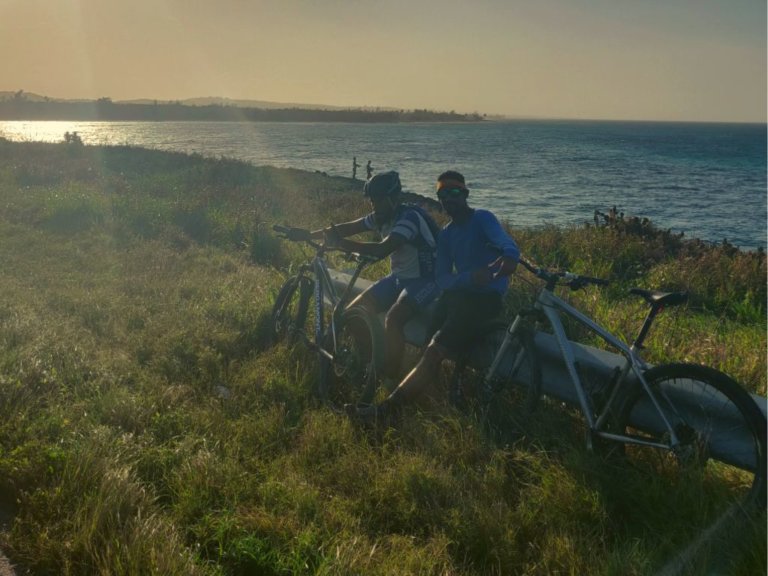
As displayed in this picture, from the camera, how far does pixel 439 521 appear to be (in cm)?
365

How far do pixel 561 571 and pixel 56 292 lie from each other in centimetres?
722

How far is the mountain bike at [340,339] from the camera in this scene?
215 inches

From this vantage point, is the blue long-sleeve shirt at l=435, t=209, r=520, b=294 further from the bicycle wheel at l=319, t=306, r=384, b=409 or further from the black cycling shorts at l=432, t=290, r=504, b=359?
the bicycle wheel at l=319, t=306, r=384, b=409

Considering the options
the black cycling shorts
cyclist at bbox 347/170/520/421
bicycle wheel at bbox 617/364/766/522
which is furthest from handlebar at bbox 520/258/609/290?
bicycle wheel at bbox 617/364/766/522

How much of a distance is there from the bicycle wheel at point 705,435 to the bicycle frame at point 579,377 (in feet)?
0.22

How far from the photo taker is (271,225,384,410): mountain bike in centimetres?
546

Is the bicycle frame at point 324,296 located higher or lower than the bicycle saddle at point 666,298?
lower

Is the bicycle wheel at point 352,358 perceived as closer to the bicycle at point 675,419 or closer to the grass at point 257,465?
the grass at point 257,465

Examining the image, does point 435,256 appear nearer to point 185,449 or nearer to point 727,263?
point 185,449

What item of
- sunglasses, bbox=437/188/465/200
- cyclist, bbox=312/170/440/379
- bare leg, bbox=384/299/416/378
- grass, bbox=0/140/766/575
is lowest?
grass, bbox=0/140/766/575

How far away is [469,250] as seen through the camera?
518 cm

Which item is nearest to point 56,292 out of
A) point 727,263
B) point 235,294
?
point 235,294

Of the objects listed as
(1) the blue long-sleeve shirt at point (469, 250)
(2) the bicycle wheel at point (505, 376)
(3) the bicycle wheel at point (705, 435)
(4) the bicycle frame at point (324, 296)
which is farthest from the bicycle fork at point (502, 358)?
(4) the bicycle frame at point (324, 296)

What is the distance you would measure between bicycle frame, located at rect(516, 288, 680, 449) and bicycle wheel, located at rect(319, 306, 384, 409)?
3.93 ft
